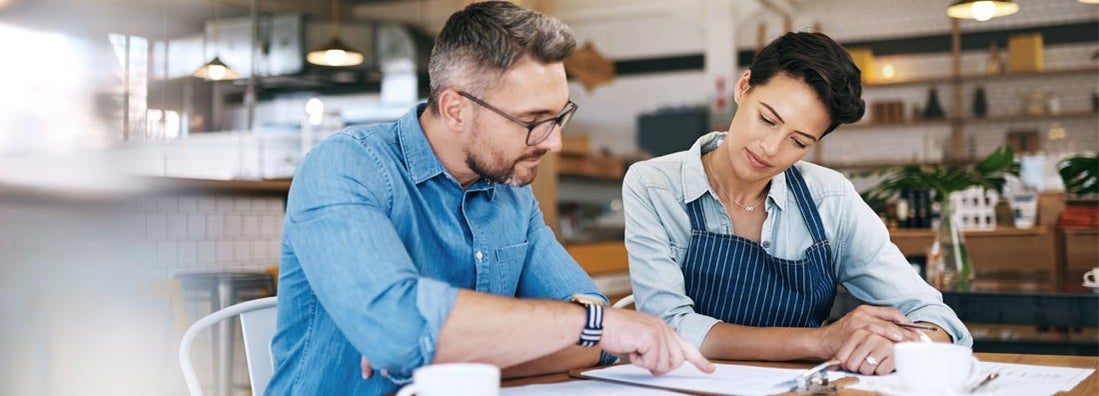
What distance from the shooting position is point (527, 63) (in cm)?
160

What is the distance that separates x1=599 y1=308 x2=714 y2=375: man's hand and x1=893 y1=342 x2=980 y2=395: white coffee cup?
1.01ft

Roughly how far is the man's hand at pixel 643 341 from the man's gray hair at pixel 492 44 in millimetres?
430

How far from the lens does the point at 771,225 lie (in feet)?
6.93

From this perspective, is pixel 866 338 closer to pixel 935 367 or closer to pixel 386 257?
pixel 935 367

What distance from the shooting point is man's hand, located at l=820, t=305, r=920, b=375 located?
161 centimetres

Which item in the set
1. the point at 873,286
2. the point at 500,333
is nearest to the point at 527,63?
the point at 500,333

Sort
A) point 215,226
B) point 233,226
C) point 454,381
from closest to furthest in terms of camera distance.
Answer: point 454,381 < point 215,226 < point 233,226

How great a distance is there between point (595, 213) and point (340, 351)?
6695 millimetres

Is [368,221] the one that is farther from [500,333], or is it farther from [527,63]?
[527,63]

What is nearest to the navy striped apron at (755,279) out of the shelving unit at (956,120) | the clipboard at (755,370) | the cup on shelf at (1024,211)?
the clipboard at (755,370)

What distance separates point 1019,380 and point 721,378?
1.46ft

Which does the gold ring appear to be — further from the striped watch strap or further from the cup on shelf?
the cup on shelf

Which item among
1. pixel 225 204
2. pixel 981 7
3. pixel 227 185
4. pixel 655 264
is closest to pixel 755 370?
pixel 655 264

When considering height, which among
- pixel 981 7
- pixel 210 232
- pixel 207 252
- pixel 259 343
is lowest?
pixel 207 252
